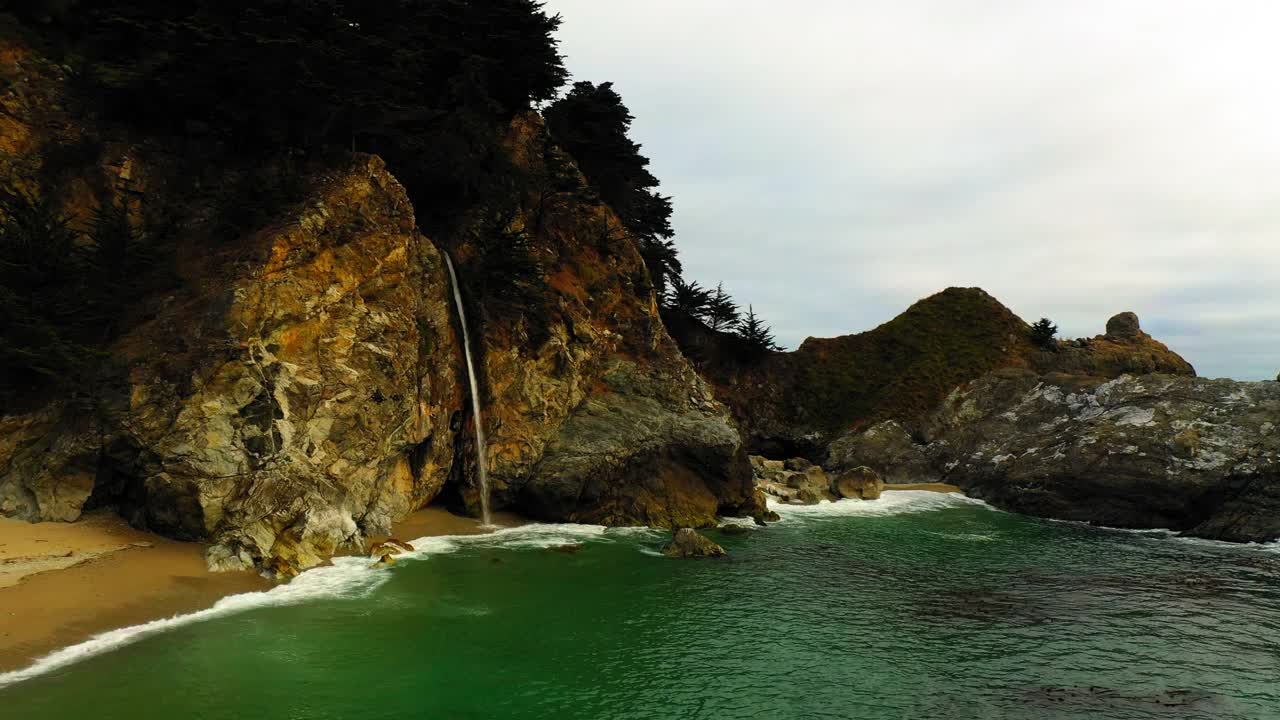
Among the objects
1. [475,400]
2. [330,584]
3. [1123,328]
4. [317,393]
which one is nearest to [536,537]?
[475,400]

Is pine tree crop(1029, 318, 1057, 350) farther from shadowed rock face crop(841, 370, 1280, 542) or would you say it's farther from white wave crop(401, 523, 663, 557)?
white wave crop(401, 523, 663, 557)

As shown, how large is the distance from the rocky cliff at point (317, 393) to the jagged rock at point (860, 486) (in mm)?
10748

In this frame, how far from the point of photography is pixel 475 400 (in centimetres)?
2788

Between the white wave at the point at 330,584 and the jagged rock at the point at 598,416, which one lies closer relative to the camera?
the white wave at the point at 330,584

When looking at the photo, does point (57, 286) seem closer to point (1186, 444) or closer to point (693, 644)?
point (693, 644)

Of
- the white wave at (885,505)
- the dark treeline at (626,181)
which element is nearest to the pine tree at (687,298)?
the dark treeline at (626,181)

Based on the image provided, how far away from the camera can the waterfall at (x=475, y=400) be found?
27375 mm

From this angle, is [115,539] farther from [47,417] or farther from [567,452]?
[567,452]

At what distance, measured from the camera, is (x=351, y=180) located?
2478cm

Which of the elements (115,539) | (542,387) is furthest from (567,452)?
(115,539)

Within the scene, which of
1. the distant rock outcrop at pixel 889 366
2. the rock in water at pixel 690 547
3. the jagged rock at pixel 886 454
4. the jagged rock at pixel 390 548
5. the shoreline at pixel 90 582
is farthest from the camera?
the distant rock outcrop at pixel 889 366

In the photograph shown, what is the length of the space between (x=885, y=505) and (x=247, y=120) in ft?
121

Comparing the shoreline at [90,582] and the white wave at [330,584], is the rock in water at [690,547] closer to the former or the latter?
the white wave at [330,584]

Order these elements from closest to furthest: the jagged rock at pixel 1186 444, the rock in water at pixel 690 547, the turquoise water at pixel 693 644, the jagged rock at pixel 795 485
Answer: the turquoise water at pixel 693 644 → the rock in water at pixel 690 547 → the jagged rock at pixel 1186 444 → the jagged rock at pixel 795 485
